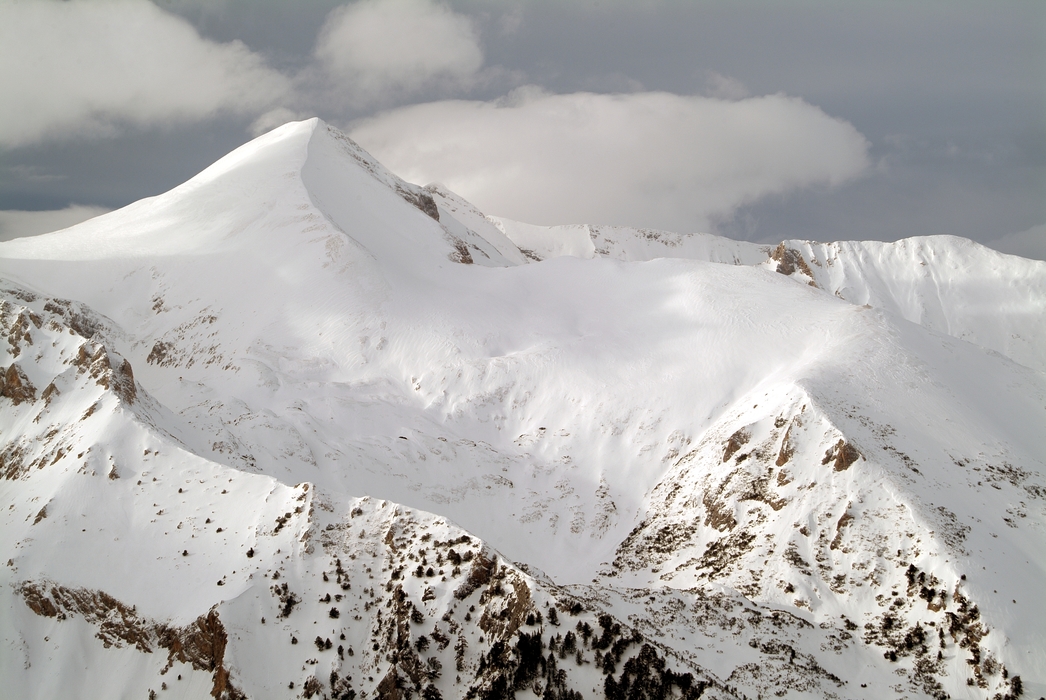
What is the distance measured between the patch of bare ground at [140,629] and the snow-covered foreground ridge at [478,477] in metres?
0.13

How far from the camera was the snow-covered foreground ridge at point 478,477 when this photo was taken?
105 feet

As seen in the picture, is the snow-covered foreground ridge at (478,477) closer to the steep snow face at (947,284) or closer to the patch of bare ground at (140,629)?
the patch of bare ground at (140,629)

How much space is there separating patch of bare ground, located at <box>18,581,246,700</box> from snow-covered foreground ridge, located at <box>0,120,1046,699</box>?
13cm

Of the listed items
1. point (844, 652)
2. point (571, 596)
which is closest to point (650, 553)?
point (844, 652)

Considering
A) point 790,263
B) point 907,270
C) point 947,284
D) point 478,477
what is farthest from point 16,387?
point 907,270

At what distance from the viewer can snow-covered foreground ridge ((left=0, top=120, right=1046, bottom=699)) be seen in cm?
3186

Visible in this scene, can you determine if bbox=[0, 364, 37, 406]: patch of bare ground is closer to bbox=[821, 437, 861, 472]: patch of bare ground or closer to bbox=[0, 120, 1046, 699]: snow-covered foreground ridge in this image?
bbox=[0, 120, 1046, 699]: snow-covered foreground ridge

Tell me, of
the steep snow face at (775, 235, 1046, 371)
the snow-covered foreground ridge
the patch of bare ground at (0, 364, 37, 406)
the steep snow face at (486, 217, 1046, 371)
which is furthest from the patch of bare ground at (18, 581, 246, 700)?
the steep snow face at (775, 235, 1046, 371)

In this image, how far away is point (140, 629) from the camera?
33.0m

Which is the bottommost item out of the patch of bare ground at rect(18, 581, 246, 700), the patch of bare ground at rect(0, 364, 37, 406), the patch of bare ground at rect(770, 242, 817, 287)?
the patch of bare ground at rect(18, 581, 246, 700)

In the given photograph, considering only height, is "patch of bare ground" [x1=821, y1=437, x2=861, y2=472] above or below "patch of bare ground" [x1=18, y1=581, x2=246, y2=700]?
above

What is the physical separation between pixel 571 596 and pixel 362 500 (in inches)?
454

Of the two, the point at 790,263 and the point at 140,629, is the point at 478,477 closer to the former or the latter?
the point at 140,629

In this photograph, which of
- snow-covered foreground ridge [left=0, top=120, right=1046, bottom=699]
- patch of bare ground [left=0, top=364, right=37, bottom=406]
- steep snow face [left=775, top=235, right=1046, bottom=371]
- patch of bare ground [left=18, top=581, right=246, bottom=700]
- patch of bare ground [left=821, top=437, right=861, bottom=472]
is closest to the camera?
patch of bare ground [left=18, top=581, right=246, bottom=700]
